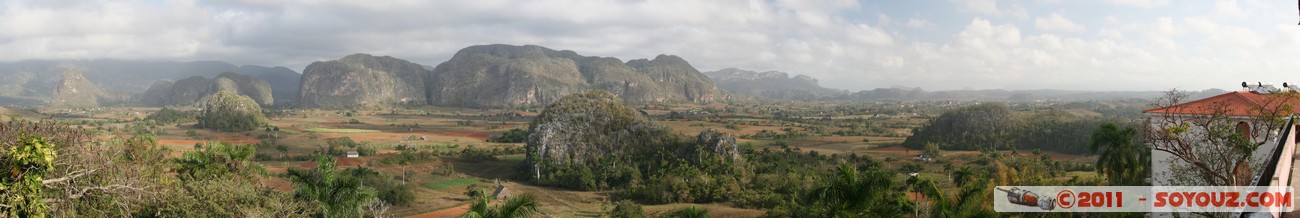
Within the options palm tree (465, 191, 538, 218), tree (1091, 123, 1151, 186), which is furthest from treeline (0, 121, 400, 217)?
tree (1091, 123, 1151, 186)

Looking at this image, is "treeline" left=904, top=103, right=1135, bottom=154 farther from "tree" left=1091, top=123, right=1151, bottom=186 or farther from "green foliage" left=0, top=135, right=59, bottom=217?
"green foliage" left=0, top=135, right=59, bottom=217

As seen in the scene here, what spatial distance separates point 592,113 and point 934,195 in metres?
48.4

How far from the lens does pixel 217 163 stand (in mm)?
25844

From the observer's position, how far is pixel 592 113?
65.6 m

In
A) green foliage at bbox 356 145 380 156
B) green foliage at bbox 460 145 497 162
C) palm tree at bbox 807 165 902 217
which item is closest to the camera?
palm tree at bbox 807 165 902 217

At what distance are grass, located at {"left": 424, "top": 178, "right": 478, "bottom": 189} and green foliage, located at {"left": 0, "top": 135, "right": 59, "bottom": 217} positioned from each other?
4580cm

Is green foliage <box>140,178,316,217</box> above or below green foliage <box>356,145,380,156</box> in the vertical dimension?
above

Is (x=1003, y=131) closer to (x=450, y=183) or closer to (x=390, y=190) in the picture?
(x=450, y=183)

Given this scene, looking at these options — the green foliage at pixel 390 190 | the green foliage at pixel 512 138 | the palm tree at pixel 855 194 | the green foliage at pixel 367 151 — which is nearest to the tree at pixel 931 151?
the green foliage at pixel 512 138

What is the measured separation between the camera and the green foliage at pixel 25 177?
8.83m

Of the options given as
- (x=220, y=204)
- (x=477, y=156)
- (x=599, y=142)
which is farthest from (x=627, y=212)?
(x=477, y=156)

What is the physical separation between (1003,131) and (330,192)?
89.2 m

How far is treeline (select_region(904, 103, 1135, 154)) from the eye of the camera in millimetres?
81312

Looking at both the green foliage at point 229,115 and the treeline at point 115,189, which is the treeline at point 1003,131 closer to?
the treeline at point 115,189
